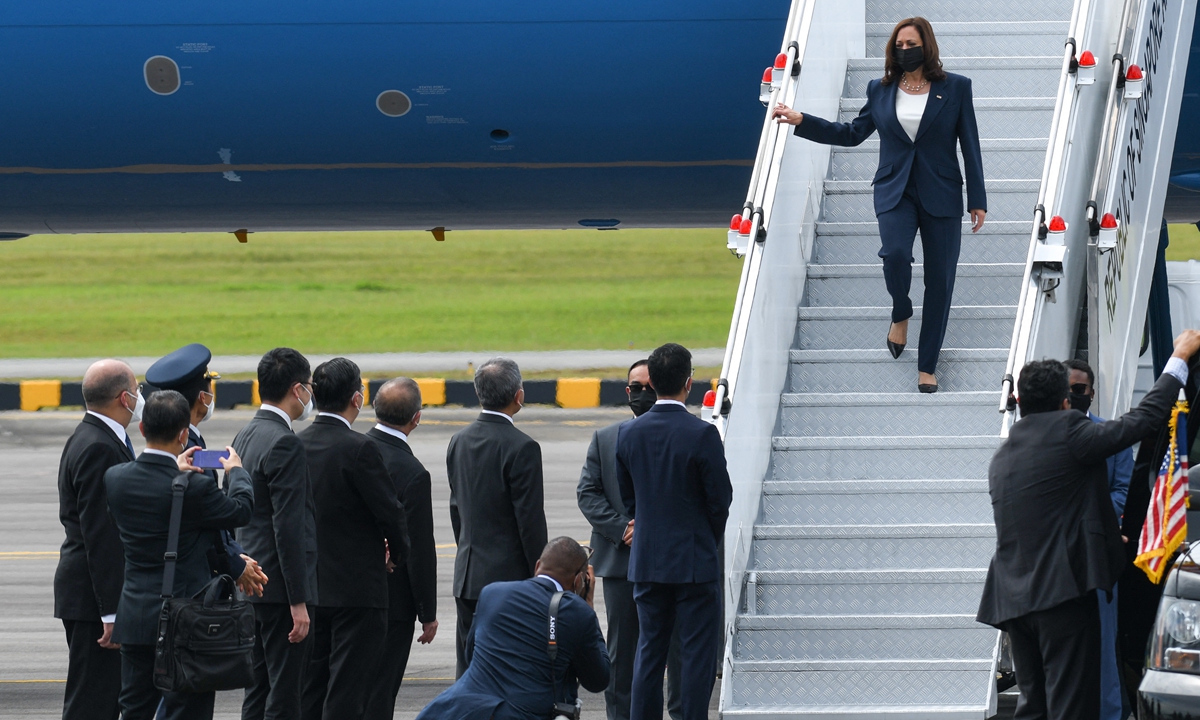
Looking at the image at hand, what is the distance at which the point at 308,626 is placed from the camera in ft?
16.7

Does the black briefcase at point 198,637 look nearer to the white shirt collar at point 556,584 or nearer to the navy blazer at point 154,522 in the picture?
the navy blazer at point 154,522

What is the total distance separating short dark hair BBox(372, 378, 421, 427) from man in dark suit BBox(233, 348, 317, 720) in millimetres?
289

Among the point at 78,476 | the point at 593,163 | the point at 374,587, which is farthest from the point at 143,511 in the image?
the point at 593,163

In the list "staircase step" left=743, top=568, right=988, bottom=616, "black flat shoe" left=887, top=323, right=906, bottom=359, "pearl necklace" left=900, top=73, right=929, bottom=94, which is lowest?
"staircase step" left=743, top=568, right=988, bottom=616

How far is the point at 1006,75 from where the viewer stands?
281 inches

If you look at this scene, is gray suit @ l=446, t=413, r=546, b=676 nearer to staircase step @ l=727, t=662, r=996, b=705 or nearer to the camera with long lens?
staircase step @ l=727, t=662, r=996, b=705

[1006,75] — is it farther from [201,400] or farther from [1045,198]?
[201,400]

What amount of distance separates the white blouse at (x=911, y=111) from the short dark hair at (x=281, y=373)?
2547 millimetres

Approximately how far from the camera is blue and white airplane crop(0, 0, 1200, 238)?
8.15m

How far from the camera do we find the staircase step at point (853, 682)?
5.28 m

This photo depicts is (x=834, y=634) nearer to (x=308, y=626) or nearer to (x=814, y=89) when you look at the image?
(x=308, y=626)

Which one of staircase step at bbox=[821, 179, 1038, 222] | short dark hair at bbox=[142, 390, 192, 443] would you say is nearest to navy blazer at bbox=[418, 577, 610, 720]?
short dark hair at bbox=[142, 390, 192, 443]

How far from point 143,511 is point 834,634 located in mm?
2476

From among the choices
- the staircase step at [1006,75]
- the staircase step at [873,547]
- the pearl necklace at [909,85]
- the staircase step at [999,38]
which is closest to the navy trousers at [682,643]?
the staircase step at [873,547]
